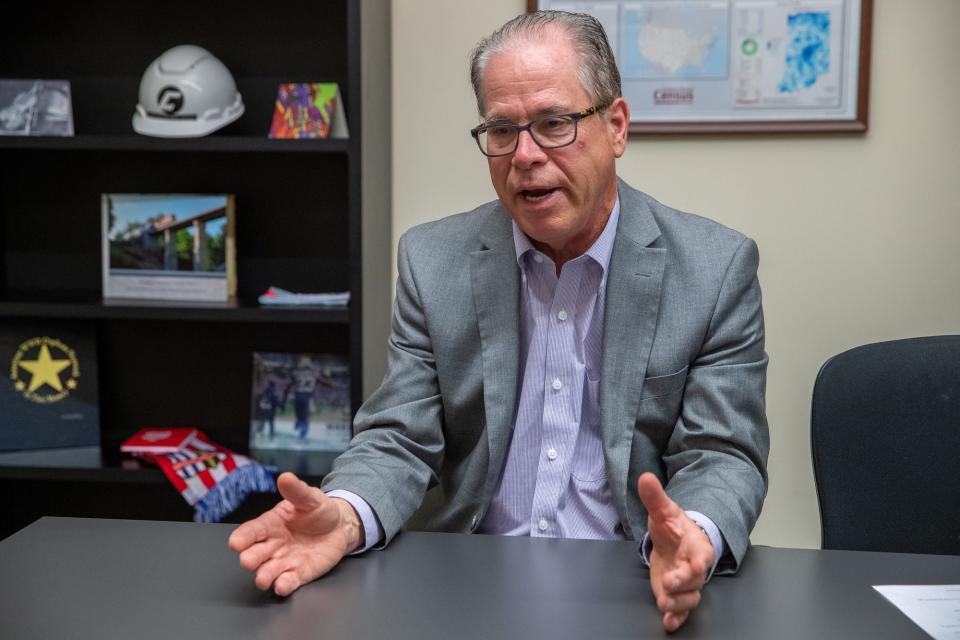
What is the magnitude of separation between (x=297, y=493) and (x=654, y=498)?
0.41m

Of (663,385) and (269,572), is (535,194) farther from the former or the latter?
(269,572)

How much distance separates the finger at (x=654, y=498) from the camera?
1.02 meters

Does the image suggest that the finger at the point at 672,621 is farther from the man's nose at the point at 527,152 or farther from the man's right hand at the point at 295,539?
the man's nose at the point at 527,152

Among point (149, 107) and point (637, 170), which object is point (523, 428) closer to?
point (637, 170)

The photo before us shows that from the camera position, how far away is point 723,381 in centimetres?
145

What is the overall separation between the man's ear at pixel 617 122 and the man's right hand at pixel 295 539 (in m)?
0.73

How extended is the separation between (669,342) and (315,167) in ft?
4.57

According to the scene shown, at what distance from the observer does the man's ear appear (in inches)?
60.1

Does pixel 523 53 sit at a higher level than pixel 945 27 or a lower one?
lower

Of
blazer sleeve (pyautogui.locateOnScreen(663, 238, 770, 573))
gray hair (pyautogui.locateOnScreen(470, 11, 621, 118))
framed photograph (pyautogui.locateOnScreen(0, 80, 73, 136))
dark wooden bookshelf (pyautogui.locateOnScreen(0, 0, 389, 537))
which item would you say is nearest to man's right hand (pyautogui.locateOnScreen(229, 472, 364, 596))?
blazer sleeve (pyautogui.locateOnScreen(663, 238, 770, 573))

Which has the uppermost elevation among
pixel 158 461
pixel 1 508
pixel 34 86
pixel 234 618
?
pixel 34 86

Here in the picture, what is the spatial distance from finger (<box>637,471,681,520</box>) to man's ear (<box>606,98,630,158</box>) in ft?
2.18

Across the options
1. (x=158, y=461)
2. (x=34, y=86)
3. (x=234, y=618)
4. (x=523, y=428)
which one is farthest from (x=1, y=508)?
(x=234, y=618)

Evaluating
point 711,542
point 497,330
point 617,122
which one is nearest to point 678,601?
point 711,542
